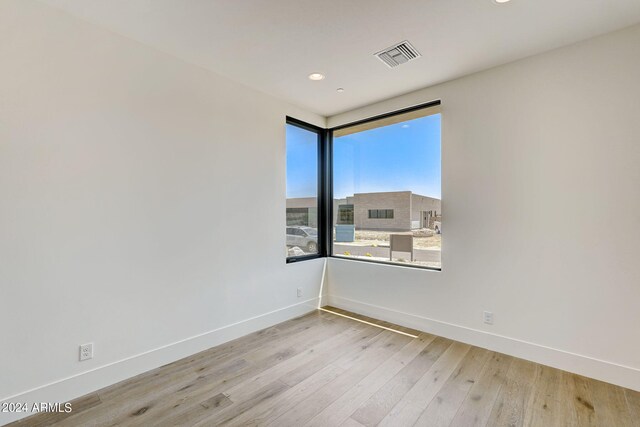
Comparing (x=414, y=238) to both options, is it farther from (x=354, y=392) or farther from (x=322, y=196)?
(x=354, y=392)

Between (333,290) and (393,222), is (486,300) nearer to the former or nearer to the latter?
(393,222)

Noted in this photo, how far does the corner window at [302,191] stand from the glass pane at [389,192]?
0.31 m

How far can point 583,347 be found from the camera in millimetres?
2436

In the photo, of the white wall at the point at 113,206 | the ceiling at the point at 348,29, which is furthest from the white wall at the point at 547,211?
the white wall at the point at 113,206

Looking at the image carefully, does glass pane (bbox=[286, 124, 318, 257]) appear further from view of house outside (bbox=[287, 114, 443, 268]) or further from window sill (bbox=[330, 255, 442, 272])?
window sill (bbox=[330, 255, 442, 272])

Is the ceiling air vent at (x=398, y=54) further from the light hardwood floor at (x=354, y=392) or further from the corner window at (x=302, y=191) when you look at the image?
the light hardwood floor at (x=354, y=392)

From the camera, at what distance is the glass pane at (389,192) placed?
11.3 feet

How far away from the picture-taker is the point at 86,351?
7.20 feet

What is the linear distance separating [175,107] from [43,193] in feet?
4.04

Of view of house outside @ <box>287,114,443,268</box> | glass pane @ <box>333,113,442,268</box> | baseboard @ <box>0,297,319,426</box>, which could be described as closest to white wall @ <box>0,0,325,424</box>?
baseboard @ <box>0,297,319,426</box>

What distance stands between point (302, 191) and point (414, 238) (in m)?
1.61

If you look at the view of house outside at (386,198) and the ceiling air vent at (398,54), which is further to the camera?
the view of house outside at (386,198)

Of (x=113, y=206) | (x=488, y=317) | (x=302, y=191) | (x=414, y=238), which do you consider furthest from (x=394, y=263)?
(x=113, y=206)

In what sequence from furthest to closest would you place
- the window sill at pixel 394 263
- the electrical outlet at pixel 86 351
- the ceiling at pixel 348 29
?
the window sill at pixel 394 263, the electrical outlet at pixel 86 351, the ceiling at pixel 348 29
